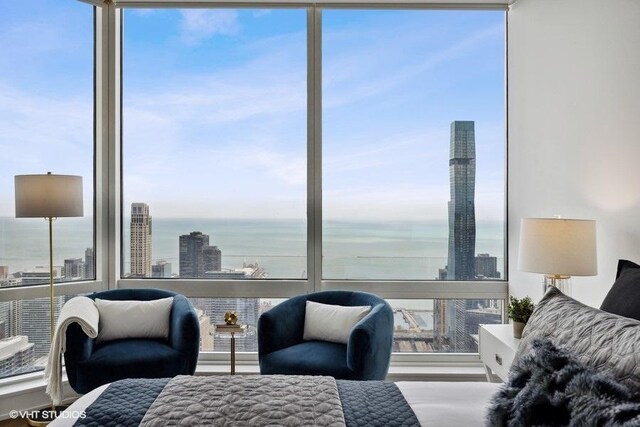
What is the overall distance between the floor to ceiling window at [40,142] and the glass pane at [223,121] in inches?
12.3

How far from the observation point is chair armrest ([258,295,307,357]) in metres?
2.66

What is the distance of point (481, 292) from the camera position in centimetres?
333

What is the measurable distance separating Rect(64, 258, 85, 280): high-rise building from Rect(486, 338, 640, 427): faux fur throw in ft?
10.2

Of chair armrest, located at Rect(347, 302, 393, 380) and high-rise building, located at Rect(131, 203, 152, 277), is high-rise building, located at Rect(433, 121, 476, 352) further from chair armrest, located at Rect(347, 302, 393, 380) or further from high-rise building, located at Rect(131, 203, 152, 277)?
high-rise building, located at Rect(131, 203, 152, 277)

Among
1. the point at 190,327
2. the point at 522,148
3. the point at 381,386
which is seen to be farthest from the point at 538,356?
the point at 522,148

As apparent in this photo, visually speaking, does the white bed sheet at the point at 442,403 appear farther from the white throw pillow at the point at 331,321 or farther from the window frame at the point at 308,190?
the window frame at the point at 308,190

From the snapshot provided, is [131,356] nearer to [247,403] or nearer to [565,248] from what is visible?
[247,403]

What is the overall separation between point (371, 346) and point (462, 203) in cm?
155

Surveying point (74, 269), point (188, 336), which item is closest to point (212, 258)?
point (188, 336)

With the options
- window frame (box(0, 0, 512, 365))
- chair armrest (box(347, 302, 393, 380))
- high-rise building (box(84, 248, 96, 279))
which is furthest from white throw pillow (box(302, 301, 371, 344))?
high-rise building (box(84, 248, 96, 279))

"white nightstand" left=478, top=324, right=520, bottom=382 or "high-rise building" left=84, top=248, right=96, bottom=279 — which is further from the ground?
"high-rise building" left=84, top=248, right=96, bottom=279

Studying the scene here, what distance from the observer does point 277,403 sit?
1.30m

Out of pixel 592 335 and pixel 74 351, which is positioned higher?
pixel 592 335

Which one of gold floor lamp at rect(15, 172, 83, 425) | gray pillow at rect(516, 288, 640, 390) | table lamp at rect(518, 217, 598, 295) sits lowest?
gray pillow at rect(516, 288, 640, 390)
